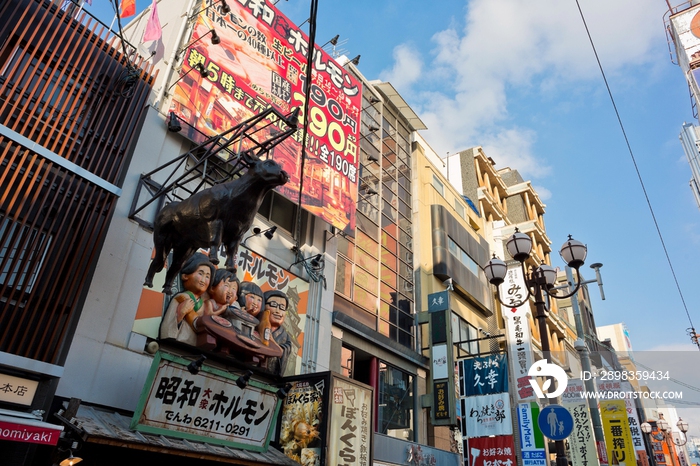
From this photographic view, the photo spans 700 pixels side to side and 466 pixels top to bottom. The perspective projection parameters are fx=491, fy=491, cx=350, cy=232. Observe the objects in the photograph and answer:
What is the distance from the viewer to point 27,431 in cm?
792

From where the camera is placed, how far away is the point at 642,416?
5306 cm

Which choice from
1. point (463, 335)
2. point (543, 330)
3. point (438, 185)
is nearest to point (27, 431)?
point (543, 330)

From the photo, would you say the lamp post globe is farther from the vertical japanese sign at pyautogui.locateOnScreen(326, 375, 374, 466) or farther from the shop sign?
the shop sign

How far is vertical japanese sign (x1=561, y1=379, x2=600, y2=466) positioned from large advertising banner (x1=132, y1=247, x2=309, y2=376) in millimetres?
13840

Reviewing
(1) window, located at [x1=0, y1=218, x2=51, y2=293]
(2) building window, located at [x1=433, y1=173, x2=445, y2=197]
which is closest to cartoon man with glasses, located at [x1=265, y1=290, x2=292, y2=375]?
(1) window, located at [x1=0, y1=218, x2=51, y2=293]

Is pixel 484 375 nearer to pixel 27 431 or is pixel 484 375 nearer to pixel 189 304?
pixel 189 304

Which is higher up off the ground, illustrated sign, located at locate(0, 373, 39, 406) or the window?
the window

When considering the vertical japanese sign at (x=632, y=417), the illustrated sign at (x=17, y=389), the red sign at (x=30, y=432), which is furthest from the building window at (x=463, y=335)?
the red sign at (x=30, y=432)

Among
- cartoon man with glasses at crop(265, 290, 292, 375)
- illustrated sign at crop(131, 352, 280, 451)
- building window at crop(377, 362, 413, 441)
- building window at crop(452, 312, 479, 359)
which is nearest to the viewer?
illustrated sign at crop(131, 352, 280, 451)

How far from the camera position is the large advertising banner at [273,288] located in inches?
501

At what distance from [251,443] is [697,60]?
2256 inches

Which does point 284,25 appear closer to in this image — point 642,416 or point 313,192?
point 313,192

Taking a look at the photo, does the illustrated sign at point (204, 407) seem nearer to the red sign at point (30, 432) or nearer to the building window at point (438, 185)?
the red sign at point (30, 432)

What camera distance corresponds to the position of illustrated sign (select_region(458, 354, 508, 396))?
20.5 metres
